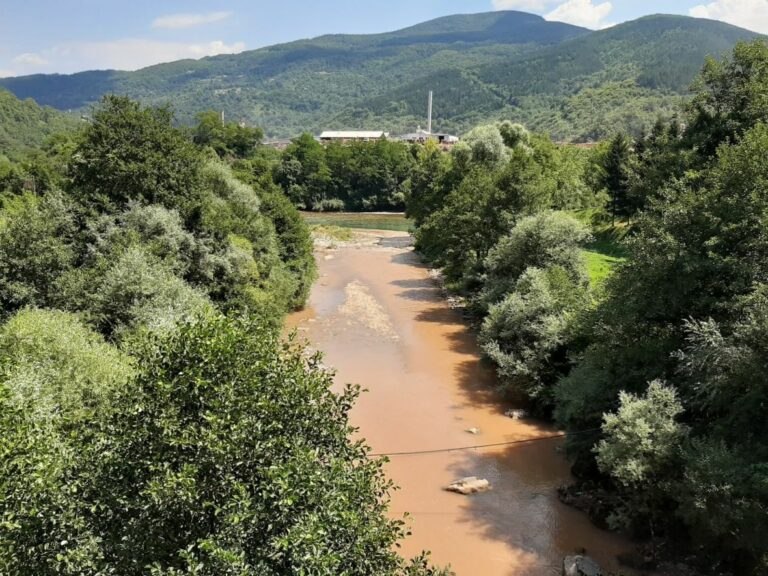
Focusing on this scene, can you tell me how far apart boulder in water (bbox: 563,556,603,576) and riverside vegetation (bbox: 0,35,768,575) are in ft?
4.38

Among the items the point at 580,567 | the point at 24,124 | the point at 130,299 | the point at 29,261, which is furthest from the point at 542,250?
the point at 24,124

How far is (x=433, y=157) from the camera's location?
60062mm

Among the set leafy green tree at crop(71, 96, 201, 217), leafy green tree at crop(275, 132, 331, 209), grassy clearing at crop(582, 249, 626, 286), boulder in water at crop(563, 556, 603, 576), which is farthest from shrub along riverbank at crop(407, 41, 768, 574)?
leafy green tree at crop(275, 132, 331, 209)

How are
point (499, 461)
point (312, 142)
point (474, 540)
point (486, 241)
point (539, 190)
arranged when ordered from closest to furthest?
point (474, 540) < point (499, 461) < point (539, 190) < point (486, 241) < point (312, 142)

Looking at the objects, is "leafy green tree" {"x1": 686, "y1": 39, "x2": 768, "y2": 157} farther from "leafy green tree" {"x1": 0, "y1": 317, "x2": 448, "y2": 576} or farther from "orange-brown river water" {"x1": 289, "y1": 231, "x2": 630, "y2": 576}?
"leafy green tree" {"x1": 0, "y1": 317, "x2": 448, "y2": 576}

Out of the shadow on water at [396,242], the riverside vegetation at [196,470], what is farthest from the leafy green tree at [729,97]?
the shadow on water at [396,242]

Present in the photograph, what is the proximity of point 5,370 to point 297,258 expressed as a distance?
29.2 meters

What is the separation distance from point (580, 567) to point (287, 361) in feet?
32.9

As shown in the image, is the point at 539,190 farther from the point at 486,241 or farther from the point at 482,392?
the point at 482,392

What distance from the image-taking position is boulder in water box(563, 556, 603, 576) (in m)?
14.0

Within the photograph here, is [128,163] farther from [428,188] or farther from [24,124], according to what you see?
[24,124]

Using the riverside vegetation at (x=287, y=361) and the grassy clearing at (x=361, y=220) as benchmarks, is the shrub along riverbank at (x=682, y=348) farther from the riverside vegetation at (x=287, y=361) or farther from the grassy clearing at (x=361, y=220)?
the grassy clearing at (x=361, y=220)

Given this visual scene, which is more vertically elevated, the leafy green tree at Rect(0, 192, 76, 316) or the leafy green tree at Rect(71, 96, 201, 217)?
the leafy green tree at Rect(71, 96, 201, 217)

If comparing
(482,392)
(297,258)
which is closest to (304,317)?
(297,258)
